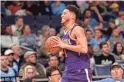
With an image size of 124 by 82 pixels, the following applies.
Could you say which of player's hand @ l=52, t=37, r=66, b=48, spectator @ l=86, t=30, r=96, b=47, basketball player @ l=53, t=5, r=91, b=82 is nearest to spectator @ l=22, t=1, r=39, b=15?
spectator @ l=86, t=30, r=96, b=47

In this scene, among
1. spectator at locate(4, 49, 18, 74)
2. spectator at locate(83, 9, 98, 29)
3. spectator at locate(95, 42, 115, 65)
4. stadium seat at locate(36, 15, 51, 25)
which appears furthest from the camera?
spectator at locate(83, 9, 98, 29)

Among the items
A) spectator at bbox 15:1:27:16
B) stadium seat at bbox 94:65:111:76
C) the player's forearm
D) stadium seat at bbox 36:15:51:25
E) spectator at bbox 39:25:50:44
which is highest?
spectator at bbox 15:1:27:16

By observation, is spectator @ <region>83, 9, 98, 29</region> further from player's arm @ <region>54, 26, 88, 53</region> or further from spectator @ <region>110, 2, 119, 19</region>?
player's arm @ <region>54, 26, 88, 53</region>

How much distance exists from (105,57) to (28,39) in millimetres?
2578

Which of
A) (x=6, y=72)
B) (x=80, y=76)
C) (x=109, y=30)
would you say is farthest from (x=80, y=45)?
(x=109, y=30)

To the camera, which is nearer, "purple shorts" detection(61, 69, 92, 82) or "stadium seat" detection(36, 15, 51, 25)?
"purple shorts" detection(61, 69, 92, 82)

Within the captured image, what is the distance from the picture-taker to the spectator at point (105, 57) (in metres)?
10.7

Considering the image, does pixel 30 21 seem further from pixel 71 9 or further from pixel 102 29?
pixel 71 9

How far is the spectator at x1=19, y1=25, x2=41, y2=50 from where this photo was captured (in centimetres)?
1233

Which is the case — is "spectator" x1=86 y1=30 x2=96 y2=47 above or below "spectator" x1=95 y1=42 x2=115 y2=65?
above

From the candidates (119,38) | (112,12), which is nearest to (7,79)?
(119,38)

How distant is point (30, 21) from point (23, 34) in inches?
52.8

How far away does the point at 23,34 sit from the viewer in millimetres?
12617

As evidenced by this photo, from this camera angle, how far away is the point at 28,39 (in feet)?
41.0
